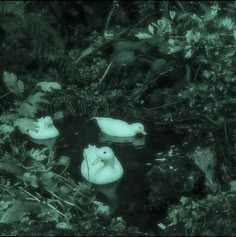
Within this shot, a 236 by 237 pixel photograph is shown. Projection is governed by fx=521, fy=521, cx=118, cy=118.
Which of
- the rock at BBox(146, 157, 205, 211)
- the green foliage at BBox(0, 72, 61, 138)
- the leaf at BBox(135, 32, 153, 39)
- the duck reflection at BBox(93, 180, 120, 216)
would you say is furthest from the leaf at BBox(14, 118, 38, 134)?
the leaf at BBox(135, 32, 153, 39)

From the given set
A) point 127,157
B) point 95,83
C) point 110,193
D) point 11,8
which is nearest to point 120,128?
point 127,157

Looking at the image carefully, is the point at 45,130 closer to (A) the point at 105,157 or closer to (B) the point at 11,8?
(A) the point at 105,157

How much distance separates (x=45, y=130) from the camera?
14.9 feet

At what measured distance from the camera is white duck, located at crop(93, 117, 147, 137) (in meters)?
4.57

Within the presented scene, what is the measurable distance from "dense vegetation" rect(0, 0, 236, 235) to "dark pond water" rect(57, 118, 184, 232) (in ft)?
0.65

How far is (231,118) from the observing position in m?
4.21

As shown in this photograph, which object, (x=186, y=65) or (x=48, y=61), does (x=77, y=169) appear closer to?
(x=186, y=65)

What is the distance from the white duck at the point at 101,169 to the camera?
12.9ft

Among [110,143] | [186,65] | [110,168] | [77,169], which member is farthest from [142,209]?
[186,65]

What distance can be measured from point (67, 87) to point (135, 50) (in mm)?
822

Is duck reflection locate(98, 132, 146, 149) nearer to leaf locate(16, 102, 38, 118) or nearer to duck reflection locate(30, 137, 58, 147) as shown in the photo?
duck reflection locate(30, 137, 58, 147)

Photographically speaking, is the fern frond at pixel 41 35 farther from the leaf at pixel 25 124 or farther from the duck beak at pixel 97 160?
the leaf at pixel 25 124

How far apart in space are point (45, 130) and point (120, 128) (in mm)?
656

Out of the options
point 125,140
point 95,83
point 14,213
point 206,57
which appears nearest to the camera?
point 14,213
